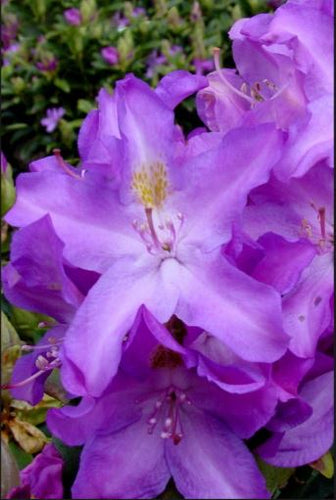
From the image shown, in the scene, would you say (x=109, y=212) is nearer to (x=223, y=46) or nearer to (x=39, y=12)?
(x=223, y=46)

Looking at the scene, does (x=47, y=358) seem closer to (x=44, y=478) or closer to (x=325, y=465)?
(x=44, y=478)

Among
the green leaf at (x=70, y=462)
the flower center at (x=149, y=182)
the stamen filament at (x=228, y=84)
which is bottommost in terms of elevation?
the green leaf at (x=70, y=462)

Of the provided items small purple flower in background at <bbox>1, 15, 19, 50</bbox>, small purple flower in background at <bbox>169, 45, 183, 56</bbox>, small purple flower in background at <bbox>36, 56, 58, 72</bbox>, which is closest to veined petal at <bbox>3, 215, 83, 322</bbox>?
small purple flower in background at <bbox>169, 45, 183, 56</bbox>

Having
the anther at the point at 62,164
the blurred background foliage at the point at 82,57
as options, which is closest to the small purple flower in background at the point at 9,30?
the blurred background foliage at the point at 82,57

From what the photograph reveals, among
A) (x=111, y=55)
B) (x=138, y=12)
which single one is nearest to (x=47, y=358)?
(x=111, y=55)

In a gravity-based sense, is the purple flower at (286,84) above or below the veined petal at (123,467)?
above

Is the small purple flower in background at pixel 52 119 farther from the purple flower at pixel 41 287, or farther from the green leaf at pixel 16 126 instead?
the purple flower at pixel 41 287

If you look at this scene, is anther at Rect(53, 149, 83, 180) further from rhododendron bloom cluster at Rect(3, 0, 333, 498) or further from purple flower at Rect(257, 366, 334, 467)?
purple flower at Rect(257, 366, 334, 467)

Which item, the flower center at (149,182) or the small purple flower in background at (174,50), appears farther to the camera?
the small purple flower in background at (174,50)
